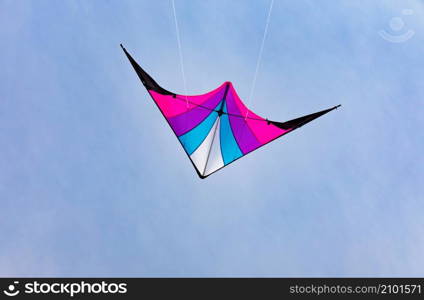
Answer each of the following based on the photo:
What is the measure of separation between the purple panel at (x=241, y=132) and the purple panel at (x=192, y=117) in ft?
1.18

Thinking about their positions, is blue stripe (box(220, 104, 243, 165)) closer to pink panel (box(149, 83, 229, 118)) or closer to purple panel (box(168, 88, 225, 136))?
purple panel (box(168, 88, 225, 136))

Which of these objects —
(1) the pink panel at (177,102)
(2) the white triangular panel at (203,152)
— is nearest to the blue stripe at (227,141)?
(2) the white triangular panel at (203,152)

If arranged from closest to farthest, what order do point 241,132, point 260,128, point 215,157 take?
point 260,128 → point 215,157 → point 241,132

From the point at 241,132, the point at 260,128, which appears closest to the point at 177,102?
the point at 241,132

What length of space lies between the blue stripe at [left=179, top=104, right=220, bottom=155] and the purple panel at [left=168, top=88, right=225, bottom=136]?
11 cm

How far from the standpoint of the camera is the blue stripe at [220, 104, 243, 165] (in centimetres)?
1020

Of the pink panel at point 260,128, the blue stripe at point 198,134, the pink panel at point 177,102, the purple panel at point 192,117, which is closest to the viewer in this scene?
the pink panel at point 177,102

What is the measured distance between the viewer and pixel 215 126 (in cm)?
1041

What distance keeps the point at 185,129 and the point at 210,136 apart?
77 cm

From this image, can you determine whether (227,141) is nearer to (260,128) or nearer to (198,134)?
(198,134)

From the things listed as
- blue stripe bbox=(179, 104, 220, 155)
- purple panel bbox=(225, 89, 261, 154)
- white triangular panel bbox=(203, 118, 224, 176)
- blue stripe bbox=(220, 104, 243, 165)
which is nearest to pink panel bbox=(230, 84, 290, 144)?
purple panel bbox=(225, 89, 261, 154)

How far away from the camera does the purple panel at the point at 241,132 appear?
10.0m

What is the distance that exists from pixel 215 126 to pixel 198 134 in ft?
1.79

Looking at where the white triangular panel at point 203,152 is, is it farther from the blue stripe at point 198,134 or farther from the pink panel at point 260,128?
the pink panel at point 260,128
